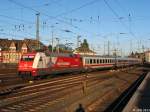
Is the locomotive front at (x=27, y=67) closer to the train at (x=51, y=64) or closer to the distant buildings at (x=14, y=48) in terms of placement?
the train at (x=51, y=64)

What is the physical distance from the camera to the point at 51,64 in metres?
38.5

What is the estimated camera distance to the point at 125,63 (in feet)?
273

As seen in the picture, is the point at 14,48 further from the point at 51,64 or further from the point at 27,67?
the point at 27,67

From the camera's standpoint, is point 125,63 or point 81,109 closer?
point 81,109

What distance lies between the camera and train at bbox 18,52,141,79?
34.6 meters

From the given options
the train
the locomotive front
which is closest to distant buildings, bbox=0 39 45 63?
the train

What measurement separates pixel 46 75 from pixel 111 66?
3369 centimetres

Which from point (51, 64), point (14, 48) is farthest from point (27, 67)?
point (14, 48)

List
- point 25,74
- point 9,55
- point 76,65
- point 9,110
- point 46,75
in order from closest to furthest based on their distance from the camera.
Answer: point 9,110
point 25,74
point 46,75
point 76,65
point 9,55

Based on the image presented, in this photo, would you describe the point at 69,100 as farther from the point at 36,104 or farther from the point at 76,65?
the point at 76,65

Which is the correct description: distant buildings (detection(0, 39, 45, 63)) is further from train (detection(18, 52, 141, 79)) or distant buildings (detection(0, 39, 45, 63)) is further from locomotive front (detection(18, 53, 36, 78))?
locomotive front (detection(18, 53, 36, 78))

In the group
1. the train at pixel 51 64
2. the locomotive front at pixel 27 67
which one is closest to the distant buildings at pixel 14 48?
the train at pixel 51 64

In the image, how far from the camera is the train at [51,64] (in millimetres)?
34562

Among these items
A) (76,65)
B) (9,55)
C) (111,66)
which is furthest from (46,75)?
(9,55)
